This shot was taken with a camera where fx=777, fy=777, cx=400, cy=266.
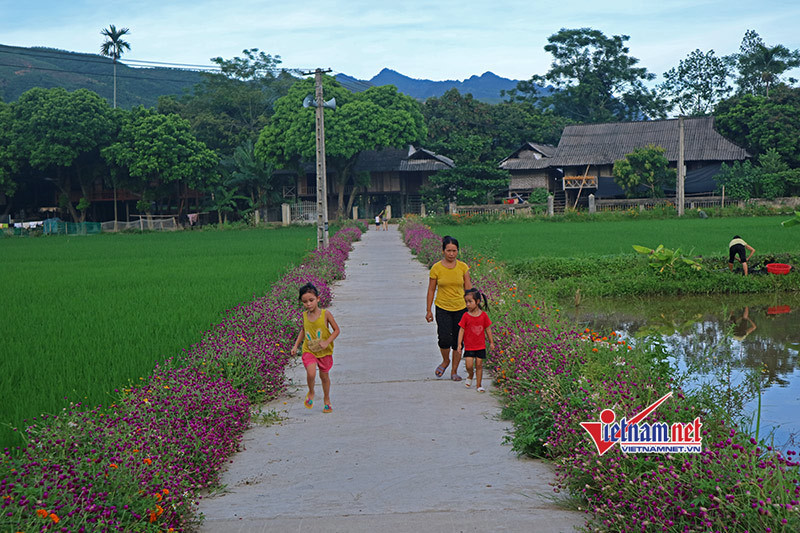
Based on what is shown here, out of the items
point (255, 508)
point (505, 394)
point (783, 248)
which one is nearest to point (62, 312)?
point (505, 394)

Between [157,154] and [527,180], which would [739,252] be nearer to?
[157,154]

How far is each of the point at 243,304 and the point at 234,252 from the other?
1415cm

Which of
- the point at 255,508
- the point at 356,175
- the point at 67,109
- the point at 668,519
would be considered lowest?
the point at 255,508

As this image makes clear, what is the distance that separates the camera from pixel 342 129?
5012 centimetres

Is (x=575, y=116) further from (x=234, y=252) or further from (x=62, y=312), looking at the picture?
(x=62, y=312)

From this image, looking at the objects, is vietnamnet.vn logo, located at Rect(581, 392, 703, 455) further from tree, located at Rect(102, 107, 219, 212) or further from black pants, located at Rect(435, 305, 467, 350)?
tree, located at Rect(102, 107, 219, 212)

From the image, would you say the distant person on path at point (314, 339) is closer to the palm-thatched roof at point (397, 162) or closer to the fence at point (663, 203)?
the fence at point (663, 203)

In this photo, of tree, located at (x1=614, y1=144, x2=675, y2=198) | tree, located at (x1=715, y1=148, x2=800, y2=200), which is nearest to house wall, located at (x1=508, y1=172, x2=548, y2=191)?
tree, located at (x1=614, y1=144, x2=675, y2=198)

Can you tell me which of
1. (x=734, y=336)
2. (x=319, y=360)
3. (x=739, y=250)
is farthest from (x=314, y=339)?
(x=739, y=250)

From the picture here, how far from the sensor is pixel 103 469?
3777 mm

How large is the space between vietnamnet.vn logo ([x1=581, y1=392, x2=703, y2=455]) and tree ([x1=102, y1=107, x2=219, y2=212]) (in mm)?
44115

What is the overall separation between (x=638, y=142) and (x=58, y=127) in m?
36.4

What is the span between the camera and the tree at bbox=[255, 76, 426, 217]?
4997cm

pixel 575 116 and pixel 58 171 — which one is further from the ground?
pixel 575 116
